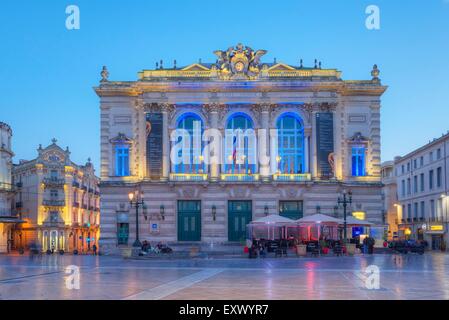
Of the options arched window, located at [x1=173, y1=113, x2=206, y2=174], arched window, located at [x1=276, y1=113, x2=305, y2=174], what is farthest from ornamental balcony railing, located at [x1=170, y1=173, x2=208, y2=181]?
arched window, located at [x1=276, y1=113, x2=305, y2=174]

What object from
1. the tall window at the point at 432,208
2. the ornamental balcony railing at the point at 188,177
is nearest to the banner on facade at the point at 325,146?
the ornamental balcony railing at the point at 188,177

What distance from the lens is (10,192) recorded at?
281 feet

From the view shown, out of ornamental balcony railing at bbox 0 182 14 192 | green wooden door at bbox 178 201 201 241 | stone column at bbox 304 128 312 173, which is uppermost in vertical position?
stone column at bbox 304 128 312 173

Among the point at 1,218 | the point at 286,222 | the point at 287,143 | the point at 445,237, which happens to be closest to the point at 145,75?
the point at 287,143

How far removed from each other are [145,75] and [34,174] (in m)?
38.5

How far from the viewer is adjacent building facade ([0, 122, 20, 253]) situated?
81.6 m

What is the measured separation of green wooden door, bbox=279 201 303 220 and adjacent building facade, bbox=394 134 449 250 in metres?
19.9

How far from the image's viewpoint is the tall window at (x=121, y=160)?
199 feet

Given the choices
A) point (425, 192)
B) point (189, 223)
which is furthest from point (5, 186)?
point (425, 192)

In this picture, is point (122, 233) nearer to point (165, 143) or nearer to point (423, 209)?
point (165, 143)

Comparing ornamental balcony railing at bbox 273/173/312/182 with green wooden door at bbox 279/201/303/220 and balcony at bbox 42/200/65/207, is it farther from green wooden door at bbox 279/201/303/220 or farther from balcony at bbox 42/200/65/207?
balcony at bbox 42/200/65/207

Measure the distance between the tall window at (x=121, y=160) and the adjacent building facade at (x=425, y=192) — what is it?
112 ft

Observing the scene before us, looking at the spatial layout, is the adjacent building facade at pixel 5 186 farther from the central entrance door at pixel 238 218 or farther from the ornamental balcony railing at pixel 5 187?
the central entrance door at pixel 238 218
